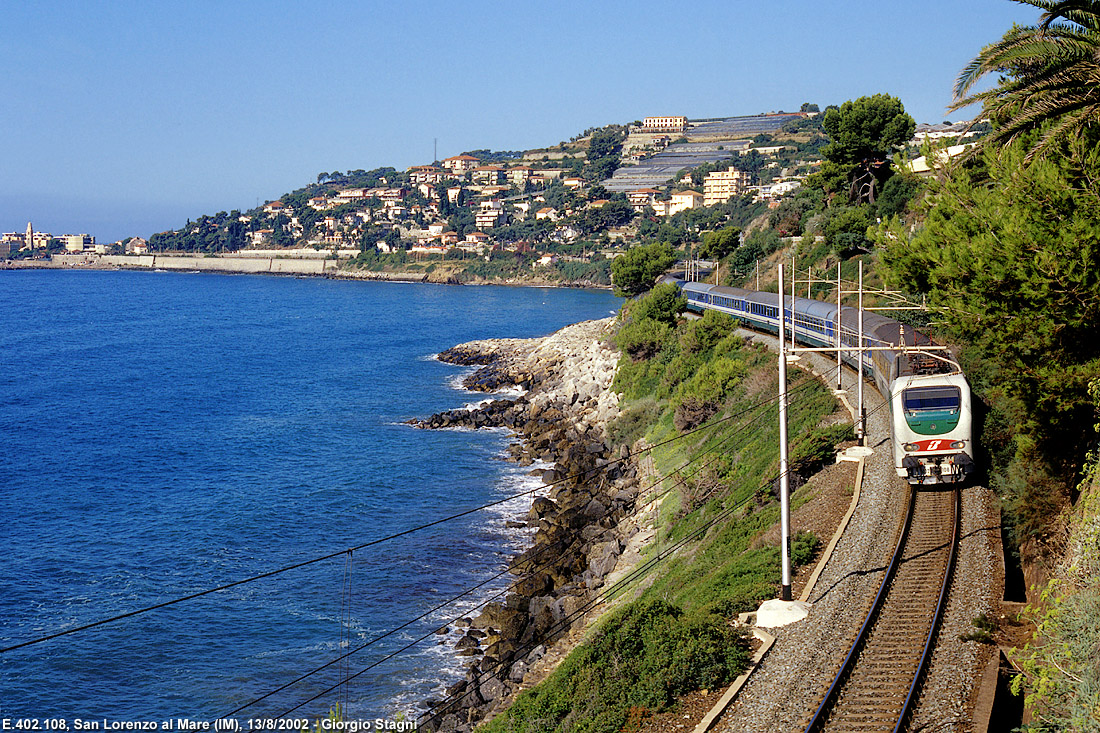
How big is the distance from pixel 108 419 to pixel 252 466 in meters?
16.6

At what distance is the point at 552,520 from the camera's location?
111 ft

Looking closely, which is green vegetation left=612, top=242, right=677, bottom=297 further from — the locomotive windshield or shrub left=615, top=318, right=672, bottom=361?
the locomotive windshield

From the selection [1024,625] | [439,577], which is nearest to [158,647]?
[439,577]

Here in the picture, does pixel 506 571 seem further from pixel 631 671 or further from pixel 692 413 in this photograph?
pixel 631 671

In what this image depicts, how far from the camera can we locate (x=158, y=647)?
25.4 metres

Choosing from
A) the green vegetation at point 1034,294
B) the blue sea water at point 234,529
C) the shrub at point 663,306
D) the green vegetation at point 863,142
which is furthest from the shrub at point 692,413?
the green vegetation at point 863,142

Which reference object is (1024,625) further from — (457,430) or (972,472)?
(457,430)

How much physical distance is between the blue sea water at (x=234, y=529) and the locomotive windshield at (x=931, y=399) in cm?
1289

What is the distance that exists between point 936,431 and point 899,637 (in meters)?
7.23

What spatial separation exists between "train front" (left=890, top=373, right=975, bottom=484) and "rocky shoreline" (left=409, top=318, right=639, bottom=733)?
30.2ft

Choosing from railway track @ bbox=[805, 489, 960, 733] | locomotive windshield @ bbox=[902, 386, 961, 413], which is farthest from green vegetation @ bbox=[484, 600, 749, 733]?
locomotive windshield @ bbox=[902, 386, 961, 413]

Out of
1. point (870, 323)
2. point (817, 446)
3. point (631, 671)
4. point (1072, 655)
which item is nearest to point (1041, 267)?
point (1072, 655)

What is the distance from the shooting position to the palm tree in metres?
16.1

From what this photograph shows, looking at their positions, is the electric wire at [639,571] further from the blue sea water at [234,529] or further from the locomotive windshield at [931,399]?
the locomotive windshield at [931,399]
